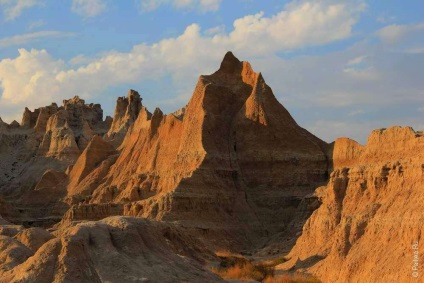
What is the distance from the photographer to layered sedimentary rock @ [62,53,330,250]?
70.1 meters

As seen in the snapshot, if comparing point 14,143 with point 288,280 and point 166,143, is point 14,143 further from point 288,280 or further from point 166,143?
point 288,280

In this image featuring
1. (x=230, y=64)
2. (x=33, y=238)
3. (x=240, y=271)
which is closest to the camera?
(x=33, y=238)

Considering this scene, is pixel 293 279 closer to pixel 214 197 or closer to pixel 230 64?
pixel 214 197

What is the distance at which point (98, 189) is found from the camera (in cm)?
8675

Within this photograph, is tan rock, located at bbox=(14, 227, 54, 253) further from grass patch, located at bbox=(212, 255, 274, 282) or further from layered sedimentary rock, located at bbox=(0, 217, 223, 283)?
grass patch, located at bbox=(212, 255, 274, 282)

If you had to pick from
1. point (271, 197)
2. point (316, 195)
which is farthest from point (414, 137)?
point (271, 197)

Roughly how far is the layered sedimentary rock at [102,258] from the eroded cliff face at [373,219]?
11.5m

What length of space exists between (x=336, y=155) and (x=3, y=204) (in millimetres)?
36803

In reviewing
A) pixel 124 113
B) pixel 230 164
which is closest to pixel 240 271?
pixel 230 164

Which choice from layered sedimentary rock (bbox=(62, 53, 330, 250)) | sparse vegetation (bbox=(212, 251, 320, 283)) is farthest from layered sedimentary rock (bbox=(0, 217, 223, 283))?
layered sedimentary rock (bbox=(62, 53, 330, 250))

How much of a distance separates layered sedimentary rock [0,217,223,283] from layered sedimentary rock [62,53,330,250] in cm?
3654

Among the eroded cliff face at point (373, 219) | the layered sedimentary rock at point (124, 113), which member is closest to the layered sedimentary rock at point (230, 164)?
the eroded cliff face at point (373, 219)

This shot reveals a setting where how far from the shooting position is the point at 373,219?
43.5 metres

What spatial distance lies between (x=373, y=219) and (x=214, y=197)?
27.9m
